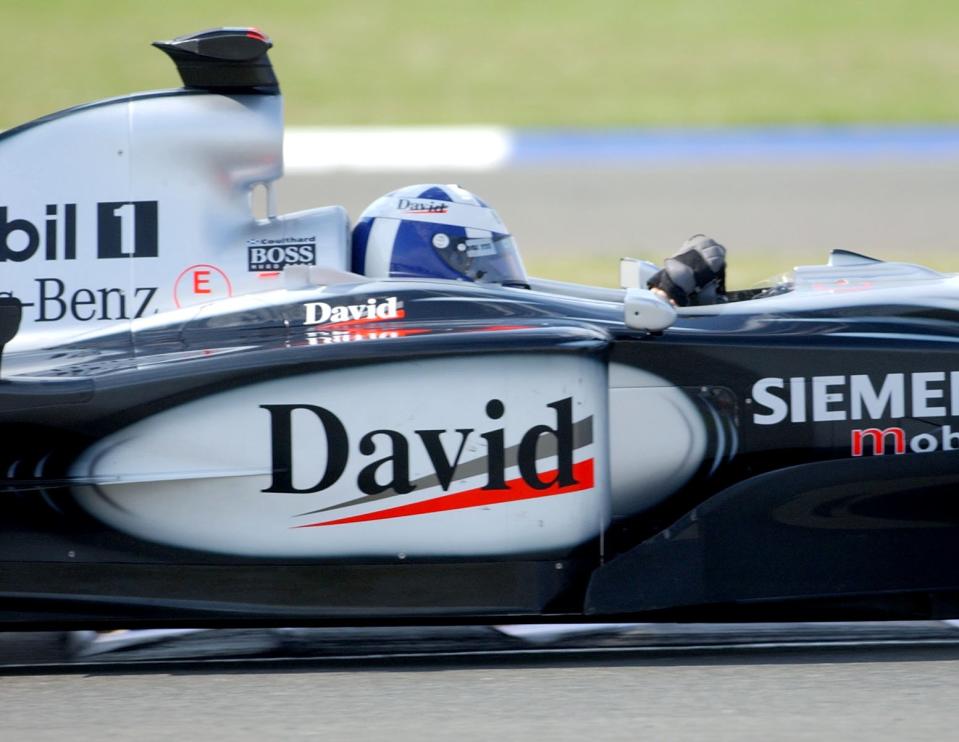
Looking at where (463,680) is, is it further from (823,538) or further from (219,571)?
(823,538)

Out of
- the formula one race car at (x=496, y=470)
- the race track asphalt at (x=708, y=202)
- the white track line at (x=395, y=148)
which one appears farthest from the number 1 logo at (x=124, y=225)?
the white track line at (x=395, y=148)

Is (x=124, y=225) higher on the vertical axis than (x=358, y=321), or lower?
higher

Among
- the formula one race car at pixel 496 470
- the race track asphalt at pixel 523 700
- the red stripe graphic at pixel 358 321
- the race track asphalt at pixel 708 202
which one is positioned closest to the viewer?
the race track asphalt at pixel 523 700

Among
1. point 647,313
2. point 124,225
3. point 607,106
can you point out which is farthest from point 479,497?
point 607,106

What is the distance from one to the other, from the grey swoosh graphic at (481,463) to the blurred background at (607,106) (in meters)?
4.83

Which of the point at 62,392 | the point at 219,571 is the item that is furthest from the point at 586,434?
the point at 62,392

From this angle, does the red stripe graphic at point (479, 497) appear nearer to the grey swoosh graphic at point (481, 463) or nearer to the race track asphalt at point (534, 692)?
the grey swoosh graphic at point (481, 463)

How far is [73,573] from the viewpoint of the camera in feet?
11.2

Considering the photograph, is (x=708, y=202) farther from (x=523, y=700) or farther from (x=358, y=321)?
(x=523, y=700)

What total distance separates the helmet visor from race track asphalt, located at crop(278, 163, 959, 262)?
568cm

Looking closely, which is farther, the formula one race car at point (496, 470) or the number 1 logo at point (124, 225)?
the number 1 logo at point (124, 225)

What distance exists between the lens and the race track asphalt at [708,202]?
10.4 m

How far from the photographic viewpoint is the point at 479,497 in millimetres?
3453

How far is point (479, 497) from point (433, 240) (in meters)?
0.88
